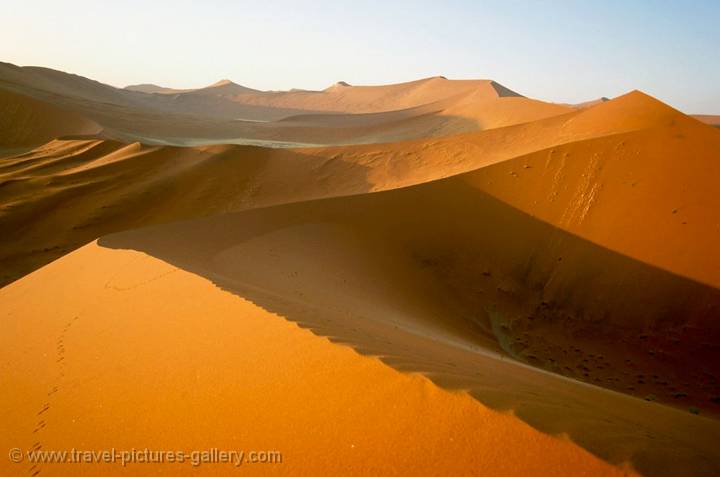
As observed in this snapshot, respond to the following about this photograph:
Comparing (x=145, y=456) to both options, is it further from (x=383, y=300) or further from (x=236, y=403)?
(x=383, y=300)

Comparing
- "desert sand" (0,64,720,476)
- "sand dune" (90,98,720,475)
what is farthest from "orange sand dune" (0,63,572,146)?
"sand dune" (90,98,720,475)

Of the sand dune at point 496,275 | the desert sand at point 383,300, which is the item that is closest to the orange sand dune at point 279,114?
the desert sand at point 383,300

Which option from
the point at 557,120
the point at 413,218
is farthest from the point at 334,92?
the point at 413,218

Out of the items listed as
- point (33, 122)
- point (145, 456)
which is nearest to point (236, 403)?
point (145, 456)

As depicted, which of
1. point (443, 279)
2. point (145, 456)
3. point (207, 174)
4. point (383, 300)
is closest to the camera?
point (145, 456)

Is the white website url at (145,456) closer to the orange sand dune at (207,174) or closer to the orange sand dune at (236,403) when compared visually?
the orange sand dune at (236,403)

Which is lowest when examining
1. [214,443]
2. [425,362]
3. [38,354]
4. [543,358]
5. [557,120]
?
[543,358]

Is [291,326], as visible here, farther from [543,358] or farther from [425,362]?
[543,358]
